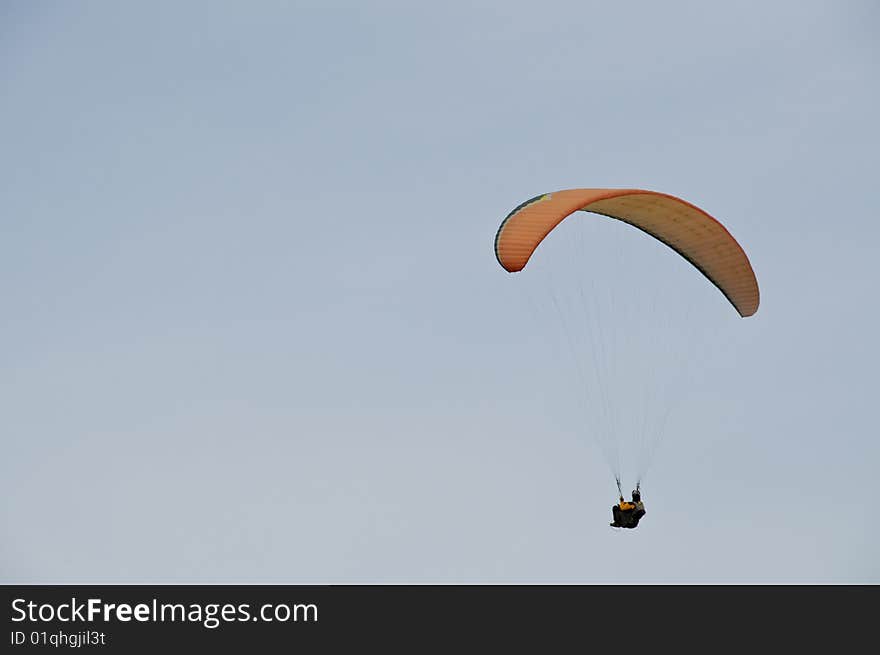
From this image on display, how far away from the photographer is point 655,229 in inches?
1752

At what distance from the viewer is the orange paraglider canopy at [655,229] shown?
129ft

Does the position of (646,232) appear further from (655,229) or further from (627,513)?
(627,513)

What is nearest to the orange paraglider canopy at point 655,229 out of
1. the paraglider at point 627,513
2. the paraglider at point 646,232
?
the paraglider at point 646,232

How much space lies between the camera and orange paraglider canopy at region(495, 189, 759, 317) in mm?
39219

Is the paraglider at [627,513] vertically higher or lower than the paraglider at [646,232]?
lower

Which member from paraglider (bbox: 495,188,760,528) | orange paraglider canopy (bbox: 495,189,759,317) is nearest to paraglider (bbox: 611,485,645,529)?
paraglider (bbox: 495,188,760,528)

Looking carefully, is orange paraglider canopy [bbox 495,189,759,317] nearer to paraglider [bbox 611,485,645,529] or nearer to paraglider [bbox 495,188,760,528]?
paraglider [bbox 495,188,760,528]

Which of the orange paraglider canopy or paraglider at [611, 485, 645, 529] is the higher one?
the orange paraglider canopy

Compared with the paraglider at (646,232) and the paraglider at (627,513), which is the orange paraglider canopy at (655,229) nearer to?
the paraglider at (646,232)

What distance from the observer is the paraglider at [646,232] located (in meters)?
39.2
